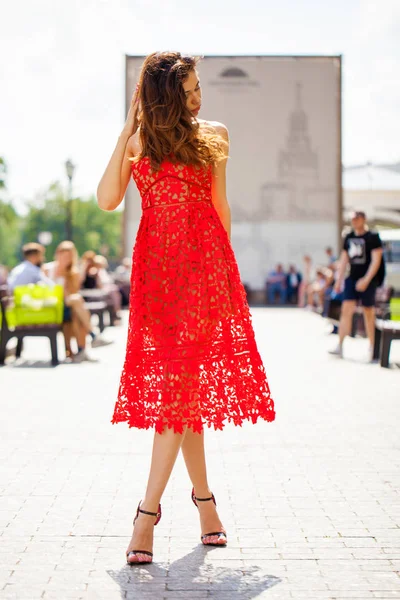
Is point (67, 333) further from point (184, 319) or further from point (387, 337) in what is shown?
point (184, 319)

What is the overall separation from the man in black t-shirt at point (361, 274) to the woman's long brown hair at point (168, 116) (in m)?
8.50

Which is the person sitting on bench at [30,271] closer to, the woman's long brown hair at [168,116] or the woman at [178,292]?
the woman at [178,292]

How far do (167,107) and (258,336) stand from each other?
43.2 feet

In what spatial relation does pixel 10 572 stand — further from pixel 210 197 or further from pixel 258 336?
pixel 258 336

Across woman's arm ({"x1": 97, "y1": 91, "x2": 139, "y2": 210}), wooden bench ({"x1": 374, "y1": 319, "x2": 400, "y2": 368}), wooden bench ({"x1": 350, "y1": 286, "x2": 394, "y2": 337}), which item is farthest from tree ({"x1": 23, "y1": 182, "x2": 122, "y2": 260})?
woman's arm ({"x1": 97, "y1": 91, "x2": 139, "y2": 210})

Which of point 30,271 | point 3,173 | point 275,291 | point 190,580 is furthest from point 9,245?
point 190,580

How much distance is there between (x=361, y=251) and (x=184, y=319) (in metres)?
8.76

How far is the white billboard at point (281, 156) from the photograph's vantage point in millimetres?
36219

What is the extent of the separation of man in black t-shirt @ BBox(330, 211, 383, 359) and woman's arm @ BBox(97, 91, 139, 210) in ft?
27.5

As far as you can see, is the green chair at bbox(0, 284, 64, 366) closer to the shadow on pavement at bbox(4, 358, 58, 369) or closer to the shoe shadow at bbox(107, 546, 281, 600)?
the shadow on pavement at bbox(4, 358, 58, 369)

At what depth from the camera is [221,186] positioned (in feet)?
13.4

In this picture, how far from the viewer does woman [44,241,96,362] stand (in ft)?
41.2

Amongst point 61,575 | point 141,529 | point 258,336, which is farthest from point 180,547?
point 258,336

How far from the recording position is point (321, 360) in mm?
12180
